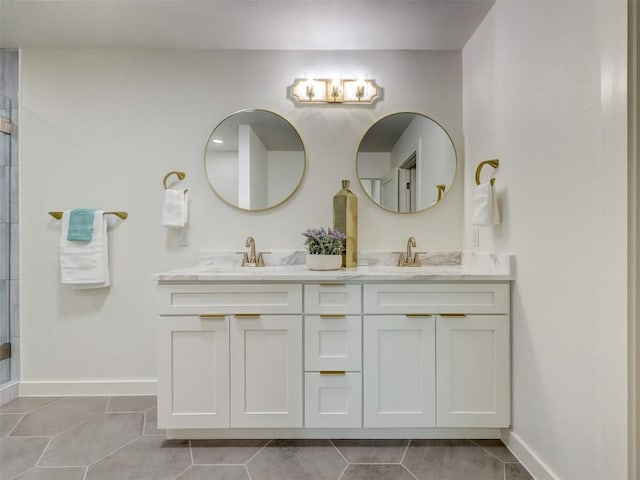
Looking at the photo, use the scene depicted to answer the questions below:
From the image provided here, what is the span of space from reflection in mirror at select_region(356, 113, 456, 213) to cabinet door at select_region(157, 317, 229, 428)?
1318mm

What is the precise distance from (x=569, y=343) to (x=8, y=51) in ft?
11.7

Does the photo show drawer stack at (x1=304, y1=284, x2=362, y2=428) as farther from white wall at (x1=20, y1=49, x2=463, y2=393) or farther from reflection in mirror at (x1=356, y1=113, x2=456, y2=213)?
reflection in mirror at (x1=356, y1=113, x2=456, y2=213)

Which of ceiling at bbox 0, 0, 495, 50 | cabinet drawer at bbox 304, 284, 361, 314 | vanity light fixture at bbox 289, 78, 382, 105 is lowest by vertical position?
cabinet drawer at bbox 304, 284, 361, 314

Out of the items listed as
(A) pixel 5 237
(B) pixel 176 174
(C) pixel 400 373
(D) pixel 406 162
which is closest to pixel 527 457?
(C) pixel 400 373

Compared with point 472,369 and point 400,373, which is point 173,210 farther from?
point 472,369

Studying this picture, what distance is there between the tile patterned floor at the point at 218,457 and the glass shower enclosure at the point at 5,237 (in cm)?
51

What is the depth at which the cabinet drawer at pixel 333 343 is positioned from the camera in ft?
5.67

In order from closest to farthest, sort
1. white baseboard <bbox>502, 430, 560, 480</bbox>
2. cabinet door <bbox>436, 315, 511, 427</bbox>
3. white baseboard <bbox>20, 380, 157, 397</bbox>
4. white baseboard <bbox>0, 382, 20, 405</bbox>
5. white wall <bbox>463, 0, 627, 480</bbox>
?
white wall <bbox>463, 0, 627, 480</bbox>
white baseboard <bbox>502, 430, 560, 480</bbox>
cabinet door <bbox>436, 315, 511, 427</bbox>
white baseboard <bbox>0, 382, 20, 405</bbox>
white baseboard <bbox>20, 380, 157, 397</bbox>

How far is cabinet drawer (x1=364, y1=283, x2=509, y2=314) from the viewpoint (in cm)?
173

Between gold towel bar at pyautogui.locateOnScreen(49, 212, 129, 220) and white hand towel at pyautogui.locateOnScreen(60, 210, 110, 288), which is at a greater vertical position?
gold towel bar at pyautogui.locateOnScreen(49, 212, 129, 220)

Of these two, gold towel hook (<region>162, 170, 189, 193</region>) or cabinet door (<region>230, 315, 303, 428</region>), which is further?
gold towel hook (<region>162, 170, 189, 193</region>)

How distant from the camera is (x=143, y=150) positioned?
2.34 metres

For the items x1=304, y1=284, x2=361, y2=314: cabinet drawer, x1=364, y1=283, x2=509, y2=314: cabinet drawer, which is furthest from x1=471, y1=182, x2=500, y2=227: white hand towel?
x1=304, y1=284, x2=361, y2=314: cabinet drawer

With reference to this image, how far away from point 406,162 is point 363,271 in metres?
0.87
